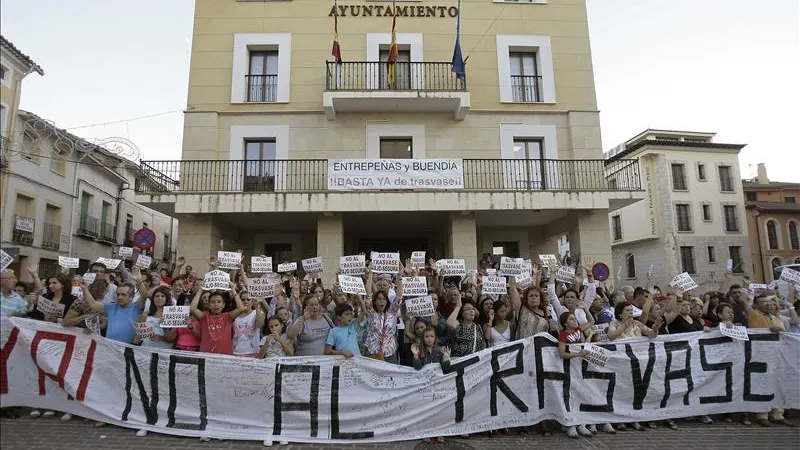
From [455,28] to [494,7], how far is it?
1.65 m

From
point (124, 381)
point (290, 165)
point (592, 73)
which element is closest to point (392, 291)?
point (124, 381)

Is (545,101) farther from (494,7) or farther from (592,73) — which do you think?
(494,7)

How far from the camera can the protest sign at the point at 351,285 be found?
5.89 meters

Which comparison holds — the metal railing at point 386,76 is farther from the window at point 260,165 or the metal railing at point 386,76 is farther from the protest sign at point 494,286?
the protest sign at point 494,286

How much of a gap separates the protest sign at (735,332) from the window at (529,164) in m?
8.72

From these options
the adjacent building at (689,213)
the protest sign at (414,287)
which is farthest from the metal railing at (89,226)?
the adjacent building at (689,213)

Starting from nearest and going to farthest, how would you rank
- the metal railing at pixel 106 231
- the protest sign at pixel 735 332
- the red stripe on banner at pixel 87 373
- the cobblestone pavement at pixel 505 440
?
the cobblestone pavement at pixel 505 440 → the red stripe on banner at pixel 87 373 → the protest sign at pixel 735 332 → the metal railing at pixel 106 231

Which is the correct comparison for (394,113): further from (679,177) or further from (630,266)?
(630,266)

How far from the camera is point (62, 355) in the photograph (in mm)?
5426

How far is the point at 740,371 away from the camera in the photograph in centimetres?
632

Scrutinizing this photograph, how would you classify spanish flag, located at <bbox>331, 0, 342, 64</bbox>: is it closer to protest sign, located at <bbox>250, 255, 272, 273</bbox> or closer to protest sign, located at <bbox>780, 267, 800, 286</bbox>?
protest sign, located at <bbox>250, 255, 272, 273</bbox>

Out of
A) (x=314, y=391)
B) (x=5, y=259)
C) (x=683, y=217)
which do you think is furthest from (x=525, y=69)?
(x=683, y=217)

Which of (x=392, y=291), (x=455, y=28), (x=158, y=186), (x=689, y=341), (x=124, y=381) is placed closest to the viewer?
(x=124, y=381)

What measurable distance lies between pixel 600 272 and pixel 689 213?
21.6 m
